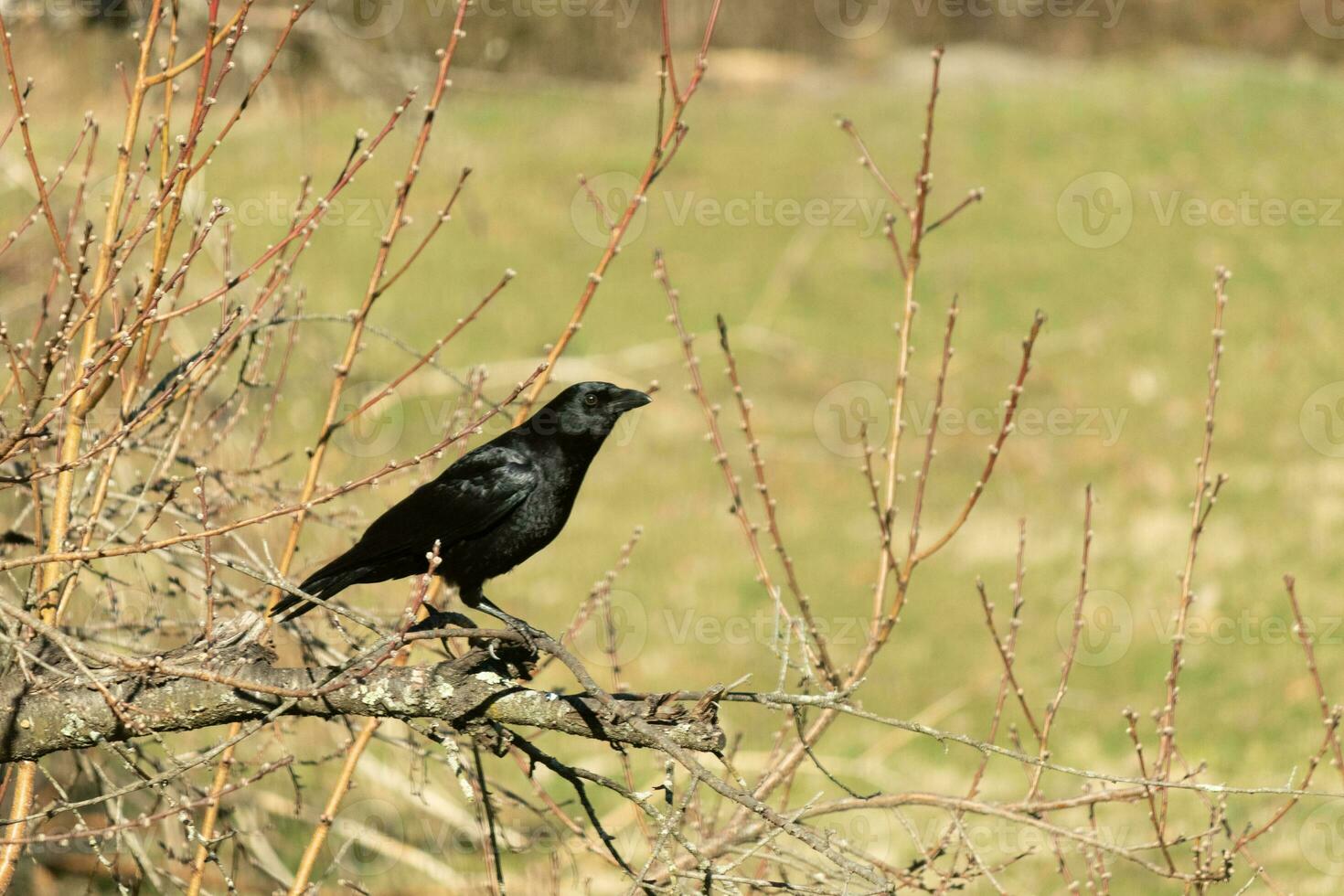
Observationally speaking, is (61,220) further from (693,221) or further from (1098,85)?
(1098,85)

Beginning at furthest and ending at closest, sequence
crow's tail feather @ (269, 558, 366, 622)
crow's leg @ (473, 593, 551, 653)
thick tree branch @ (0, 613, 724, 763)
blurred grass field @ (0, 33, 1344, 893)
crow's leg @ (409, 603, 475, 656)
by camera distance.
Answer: blurred grass field @ (0, 33, 1344, 893), crow's leg @ (409, 603, 475, 656), crow's tail feather @ (269, 558, 366, 622), crow's leg @ (473, 593, 551, 653), thick tree branch @ (0, 613, 724, 763)

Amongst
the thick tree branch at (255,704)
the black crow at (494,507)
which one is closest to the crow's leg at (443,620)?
the black crow at (494,507)

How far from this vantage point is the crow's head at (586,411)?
4594 mm

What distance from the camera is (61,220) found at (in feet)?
28.1

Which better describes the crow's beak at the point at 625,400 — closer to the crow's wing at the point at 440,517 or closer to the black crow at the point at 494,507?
the black crow at the point at 494,507

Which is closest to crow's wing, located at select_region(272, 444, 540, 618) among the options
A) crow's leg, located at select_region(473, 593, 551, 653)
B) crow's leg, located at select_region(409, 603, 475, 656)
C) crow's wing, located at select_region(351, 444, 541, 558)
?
crow's wing, located at select_region(351, 444, 541, 558)

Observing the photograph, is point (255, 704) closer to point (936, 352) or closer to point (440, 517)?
point (440, 517)

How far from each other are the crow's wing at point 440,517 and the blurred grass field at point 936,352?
9.05 feet

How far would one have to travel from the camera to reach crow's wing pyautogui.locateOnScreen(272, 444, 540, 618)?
13.6 feet

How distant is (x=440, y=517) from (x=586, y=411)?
600mm

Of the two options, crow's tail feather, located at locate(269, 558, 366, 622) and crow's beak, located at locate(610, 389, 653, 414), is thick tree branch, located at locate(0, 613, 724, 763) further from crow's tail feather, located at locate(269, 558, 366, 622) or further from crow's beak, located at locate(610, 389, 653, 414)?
crow's beak, located at locate(610, 389, 653, 414)

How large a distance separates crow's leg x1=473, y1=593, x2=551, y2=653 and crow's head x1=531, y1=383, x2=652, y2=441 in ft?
1.87

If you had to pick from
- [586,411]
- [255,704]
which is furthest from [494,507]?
[255,704]

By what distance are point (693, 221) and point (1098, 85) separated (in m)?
8.02
